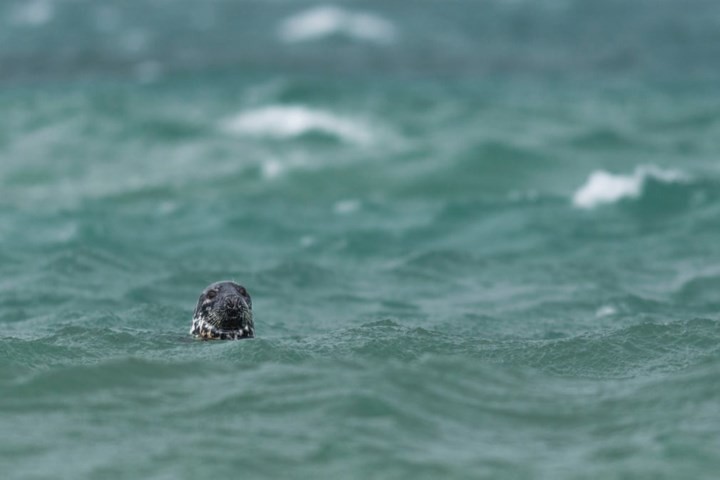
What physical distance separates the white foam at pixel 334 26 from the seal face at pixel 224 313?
27.6 metres

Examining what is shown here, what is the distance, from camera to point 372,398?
31.8ft

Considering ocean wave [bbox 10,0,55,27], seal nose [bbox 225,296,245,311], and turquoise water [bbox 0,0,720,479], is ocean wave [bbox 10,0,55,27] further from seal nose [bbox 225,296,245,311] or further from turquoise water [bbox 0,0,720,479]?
seal nose [bbox 225,296,245,311]

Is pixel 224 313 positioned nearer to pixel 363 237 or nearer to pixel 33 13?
pixel 363 237

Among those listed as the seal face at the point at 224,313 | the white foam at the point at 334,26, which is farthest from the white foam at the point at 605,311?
the white foam at the point at 334,26

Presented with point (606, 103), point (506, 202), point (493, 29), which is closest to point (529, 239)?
point (506, 202)

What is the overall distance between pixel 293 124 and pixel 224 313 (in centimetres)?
1755

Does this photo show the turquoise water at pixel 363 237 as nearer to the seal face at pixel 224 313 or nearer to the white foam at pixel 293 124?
the white foam at pixel 293 124

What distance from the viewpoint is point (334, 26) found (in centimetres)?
3988

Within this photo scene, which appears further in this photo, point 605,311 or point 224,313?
point 605,311

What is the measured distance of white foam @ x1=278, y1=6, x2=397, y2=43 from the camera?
3894 centimetres

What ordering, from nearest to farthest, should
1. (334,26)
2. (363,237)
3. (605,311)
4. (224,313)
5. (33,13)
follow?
(224,313) < (605,311) < (363,237) < (334,26) < (33,13)

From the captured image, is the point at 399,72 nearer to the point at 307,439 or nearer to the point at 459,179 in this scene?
the point at 459,179

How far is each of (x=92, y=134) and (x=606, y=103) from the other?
43.0 feet

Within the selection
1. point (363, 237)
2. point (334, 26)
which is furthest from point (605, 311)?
point (334, 26)
